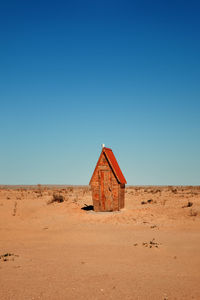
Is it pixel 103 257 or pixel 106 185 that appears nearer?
pixel 103 257

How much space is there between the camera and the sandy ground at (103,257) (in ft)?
23.1

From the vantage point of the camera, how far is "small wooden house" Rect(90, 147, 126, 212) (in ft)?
74.2

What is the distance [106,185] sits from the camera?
74.9 feet

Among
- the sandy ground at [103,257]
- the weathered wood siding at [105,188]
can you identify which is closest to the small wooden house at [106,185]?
the weathered wood siding at [105,188]

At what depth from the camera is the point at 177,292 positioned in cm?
691

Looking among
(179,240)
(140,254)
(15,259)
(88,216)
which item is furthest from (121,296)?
(88,216)

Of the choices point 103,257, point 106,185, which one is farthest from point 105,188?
point 103,257

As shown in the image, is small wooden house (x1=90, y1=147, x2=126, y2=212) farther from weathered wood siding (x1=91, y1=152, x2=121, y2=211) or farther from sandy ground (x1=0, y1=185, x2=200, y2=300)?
sandy ground (x1=0, y1=185, x2=200, y2=300)

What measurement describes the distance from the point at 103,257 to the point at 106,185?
40.9 ft

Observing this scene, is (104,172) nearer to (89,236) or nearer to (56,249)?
(89,236)

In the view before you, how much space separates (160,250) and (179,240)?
97.3 inches

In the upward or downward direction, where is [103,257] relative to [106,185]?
downward

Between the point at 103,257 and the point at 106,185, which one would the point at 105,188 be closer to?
the point at 106,185

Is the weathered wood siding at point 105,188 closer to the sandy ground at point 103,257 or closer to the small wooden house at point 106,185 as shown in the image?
the small wooden house at point 106,185
